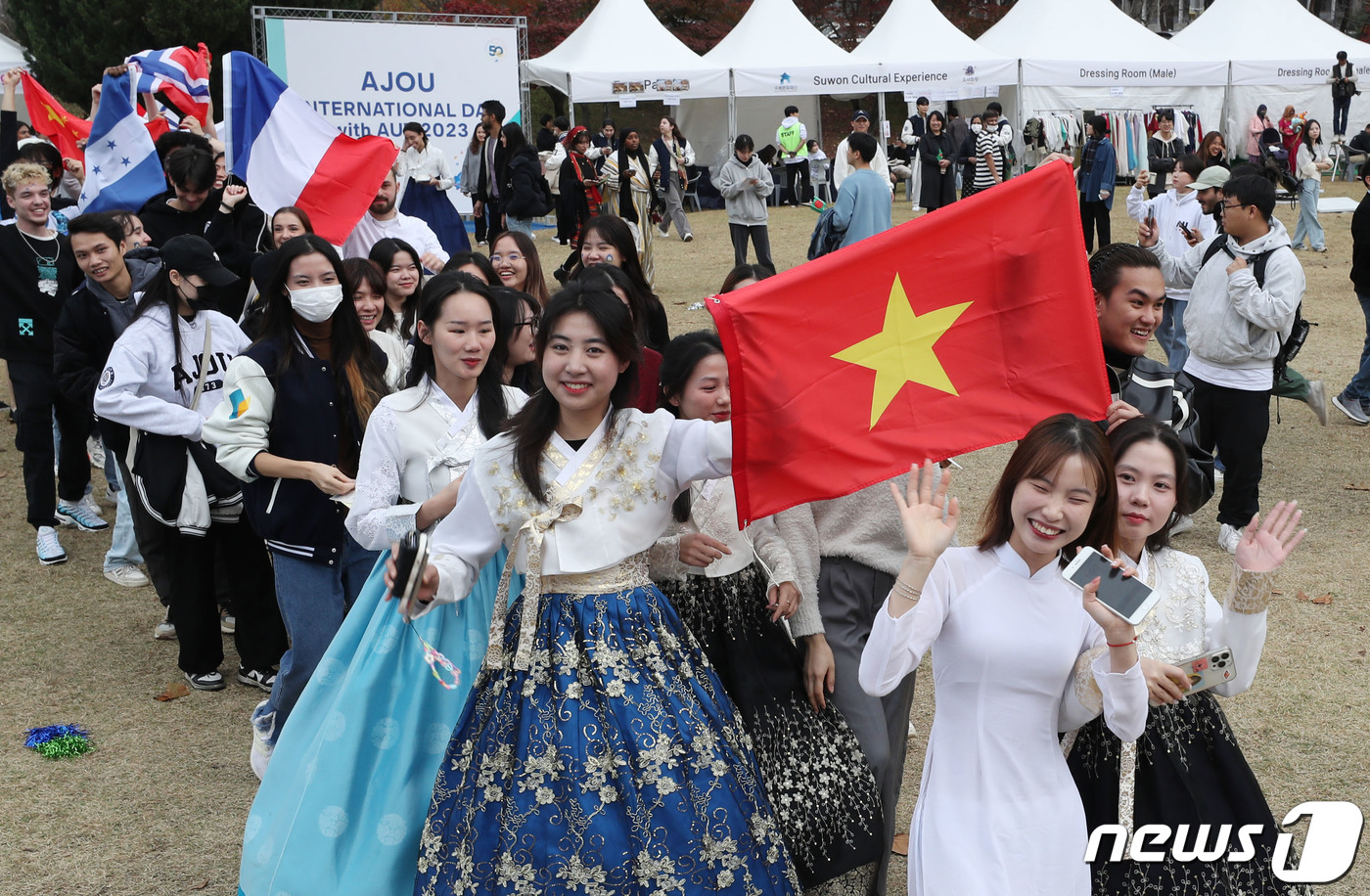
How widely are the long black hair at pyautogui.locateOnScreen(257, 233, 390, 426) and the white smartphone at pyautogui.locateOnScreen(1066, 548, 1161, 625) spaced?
7.99 ft

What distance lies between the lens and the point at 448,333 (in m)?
3.46

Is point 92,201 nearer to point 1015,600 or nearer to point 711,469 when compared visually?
point 711,469

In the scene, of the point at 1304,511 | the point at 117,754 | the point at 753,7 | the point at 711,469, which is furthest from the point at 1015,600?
the point at 753,7

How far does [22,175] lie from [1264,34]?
24336 mm

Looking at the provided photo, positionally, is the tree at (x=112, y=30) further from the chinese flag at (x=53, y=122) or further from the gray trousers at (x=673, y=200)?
the chinese flag at (x=53, y=122)

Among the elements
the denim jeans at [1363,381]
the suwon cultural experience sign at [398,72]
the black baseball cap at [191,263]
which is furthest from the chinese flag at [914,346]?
the suwon cultural experience sign at [398,72]

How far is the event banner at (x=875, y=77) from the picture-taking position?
21844 millimetres

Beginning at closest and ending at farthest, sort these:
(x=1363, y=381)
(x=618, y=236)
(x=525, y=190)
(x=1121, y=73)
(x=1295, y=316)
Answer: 1. (x=618, y=236)
2. (x=1295, y=316)
3. (x=1363, y=381)
4. (x=525, y=190)
5. (x=1121, y=73)

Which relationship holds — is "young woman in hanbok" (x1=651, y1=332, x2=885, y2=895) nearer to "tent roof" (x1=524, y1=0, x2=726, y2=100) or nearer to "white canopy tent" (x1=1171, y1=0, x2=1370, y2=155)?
"tent roof" (x1=524, y1=0, x2=726, y2=100)

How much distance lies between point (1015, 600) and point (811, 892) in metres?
1.01

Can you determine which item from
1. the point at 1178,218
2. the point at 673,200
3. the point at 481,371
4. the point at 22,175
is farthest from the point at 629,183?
the point at 481,371

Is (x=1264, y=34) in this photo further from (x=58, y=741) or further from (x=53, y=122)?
(x=58, y=741)

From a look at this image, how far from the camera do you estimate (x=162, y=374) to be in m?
4.92

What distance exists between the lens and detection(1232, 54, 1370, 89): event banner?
77.9 feet
